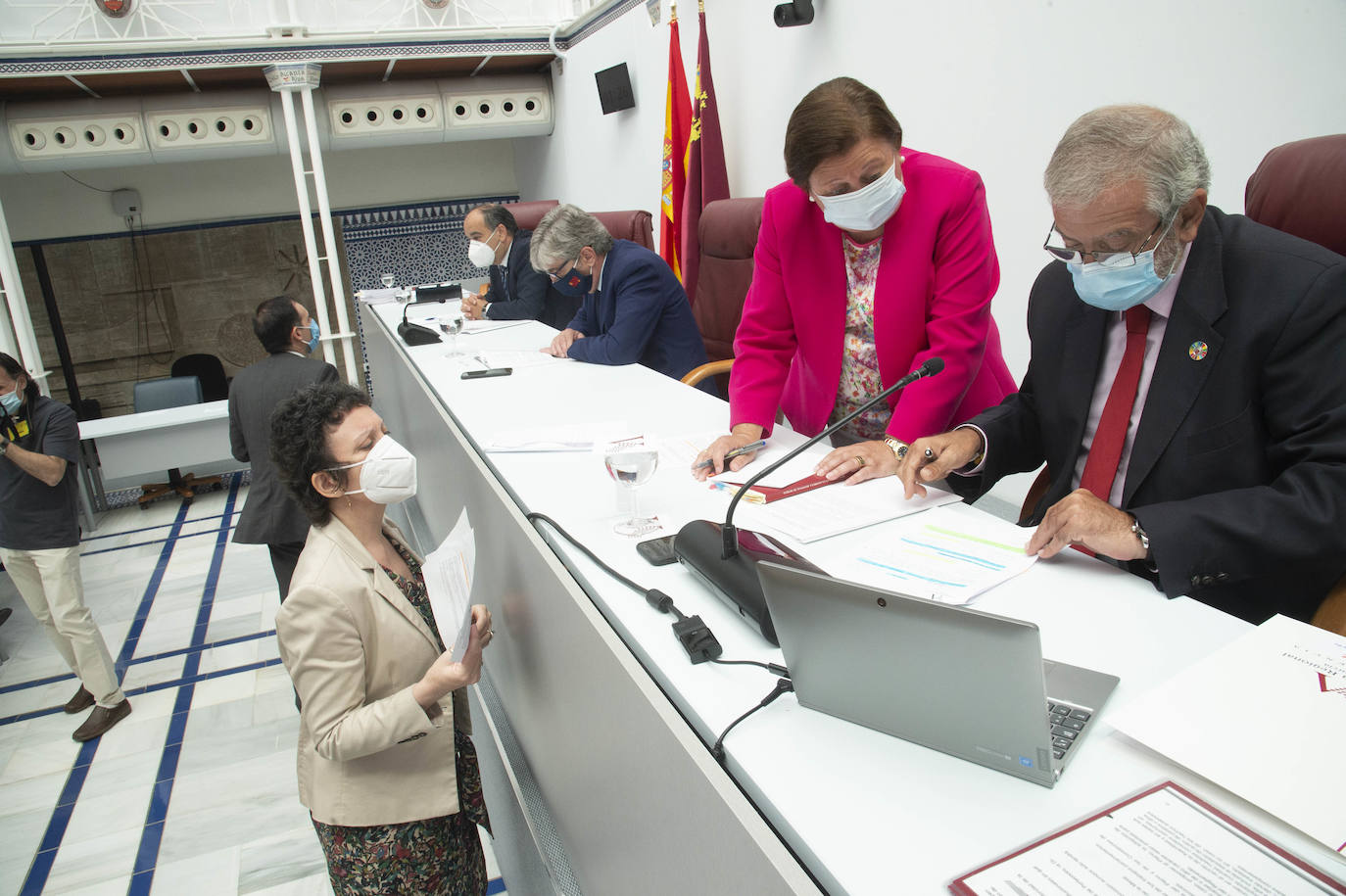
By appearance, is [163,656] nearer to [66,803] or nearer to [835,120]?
[66,803]

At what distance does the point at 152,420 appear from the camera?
5195mm

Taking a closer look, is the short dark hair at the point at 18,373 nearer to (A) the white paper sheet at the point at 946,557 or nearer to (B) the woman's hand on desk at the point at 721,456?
(B) the woman's hand on desk at the point at 721,456

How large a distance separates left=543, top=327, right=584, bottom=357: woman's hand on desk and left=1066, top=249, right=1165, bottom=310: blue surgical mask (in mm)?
2095

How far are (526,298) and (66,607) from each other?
→ 232 cm

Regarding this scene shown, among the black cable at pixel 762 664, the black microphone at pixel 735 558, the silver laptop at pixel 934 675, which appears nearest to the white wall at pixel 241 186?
the black microphone at pixel 735 558

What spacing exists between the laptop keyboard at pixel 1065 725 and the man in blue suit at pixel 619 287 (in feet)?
7.45

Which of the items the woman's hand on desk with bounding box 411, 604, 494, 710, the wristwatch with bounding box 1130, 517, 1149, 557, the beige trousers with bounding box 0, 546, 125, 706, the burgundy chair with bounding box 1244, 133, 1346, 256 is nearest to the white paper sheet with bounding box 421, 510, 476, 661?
the woman's hand on desk with bounding box 411, 604, 494, 710

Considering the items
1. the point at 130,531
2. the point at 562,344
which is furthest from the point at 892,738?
the point at 130,531

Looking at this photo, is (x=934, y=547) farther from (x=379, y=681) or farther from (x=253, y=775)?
(x=253, y=775)

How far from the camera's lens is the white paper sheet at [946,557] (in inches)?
44.6

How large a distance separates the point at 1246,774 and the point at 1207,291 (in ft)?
2.48

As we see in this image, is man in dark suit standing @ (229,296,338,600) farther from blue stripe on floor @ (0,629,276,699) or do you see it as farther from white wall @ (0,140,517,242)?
white wall @ (0,140,517,242)

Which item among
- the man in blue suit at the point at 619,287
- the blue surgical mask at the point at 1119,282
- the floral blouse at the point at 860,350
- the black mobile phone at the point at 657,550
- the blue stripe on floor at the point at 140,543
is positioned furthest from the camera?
the blue stripe on floor at the point at 140,543

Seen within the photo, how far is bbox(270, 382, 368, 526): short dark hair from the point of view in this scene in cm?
154
